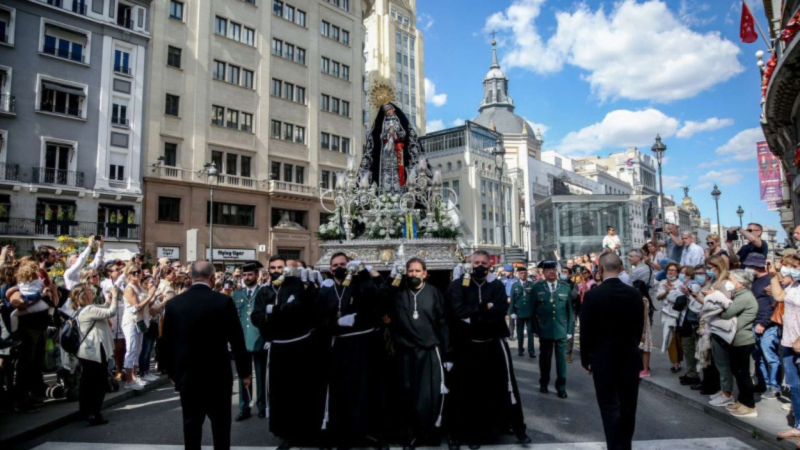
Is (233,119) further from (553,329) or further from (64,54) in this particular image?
(553,329)

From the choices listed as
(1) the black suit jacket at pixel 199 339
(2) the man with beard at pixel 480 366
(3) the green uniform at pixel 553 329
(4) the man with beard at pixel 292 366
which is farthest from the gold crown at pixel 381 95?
(1) the black suit jacket at pixel 199 339

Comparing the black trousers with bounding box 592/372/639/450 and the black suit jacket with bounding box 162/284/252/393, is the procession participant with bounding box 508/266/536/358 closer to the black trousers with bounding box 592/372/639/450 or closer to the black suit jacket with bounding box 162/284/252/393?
the black trousers with bounding box 592/372/639/450

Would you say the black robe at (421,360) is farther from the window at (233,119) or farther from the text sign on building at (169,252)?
the window at (233,119)

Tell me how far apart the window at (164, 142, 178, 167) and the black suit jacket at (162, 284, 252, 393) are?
30.0 meters

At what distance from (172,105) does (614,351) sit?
33547 mm

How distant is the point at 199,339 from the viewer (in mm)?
5172

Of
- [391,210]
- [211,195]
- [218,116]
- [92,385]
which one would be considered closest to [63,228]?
[211,195]

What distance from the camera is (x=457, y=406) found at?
20.9 feet

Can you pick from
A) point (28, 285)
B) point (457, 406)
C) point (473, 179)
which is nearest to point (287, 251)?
point (28, 285)

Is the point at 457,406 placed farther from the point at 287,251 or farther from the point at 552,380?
the point at 287,251

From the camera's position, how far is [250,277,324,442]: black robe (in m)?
6.23

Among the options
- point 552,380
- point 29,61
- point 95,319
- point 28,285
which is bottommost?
point 552,380

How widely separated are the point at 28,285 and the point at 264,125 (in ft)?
99.2

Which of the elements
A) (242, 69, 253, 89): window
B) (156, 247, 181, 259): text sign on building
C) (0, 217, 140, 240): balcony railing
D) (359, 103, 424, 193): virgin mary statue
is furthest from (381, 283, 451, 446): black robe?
(242, 69, 253, 89): window
